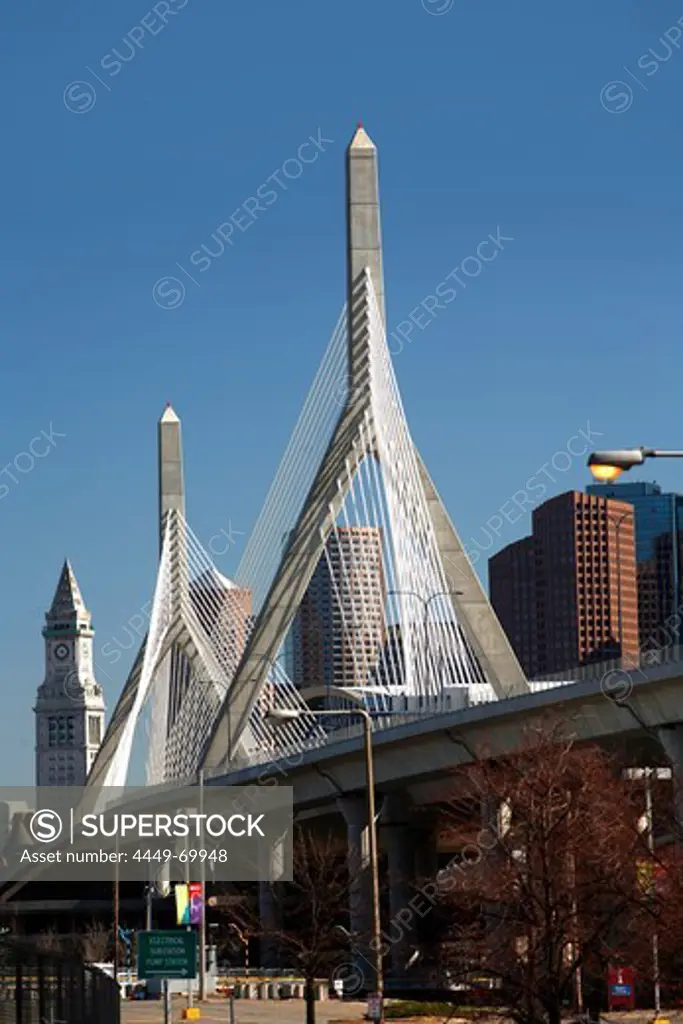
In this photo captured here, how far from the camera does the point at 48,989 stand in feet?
83.8

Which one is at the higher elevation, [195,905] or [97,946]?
[195,905]

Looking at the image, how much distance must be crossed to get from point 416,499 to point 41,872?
8826 centimetres

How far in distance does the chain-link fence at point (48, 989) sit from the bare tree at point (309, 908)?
2351 centimetres

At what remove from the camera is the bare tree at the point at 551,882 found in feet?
140

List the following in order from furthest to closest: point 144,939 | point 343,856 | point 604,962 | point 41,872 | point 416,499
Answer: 1. point 41,872
2. point 343,856
3. point 416,499
4. point 604,962
5. point 144,939

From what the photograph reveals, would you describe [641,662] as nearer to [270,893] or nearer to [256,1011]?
[256,1011]

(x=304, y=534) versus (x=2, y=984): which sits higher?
(x=304, y=534)

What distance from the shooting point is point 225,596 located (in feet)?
392

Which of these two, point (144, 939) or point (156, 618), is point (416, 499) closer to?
point (144, 939)

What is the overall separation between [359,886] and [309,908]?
21.3 ft

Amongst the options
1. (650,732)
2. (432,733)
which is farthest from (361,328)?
(650,732)

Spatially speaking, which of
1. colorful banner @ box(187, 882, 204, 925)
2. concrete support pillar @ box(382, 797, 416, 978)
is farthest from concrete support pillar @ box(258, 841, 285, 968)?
colorful banner @ box(187, 882, 204, 925)

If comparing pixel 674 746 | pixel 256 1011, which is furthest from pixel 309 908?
pixel 674 746

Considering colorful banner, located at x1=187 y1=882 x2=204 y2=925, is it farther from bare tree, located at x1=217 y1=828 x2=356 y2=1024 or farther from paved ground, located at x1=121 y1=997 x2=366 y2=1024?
paved ground, located at x1=121 y1=997 x2=366 y2=1024
